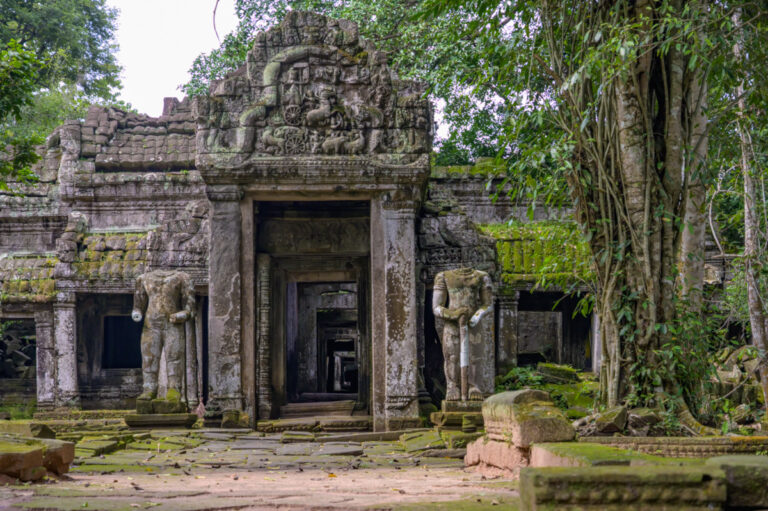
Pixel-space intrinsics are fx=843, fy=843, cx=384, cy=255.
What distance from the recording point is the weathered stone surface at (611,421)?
6.70 meters

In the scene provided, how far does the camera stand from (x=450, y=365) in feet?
33.1

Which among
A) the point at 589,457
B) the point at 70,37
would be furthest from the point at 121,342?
the point at 70,37

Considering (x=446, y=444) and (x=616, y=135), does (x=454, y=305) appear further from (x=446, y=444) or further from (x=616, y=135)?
(x=616, y=135)

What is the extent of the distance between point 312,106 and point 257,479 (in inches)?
230

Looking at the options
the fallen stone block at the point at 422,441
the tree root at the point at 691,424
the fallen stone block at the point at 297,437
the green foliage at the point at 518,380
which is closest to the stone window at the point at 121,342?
the fallen stone block at the point at 297,437

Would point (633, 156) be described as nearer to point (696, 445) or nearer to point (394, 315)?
point (696, 445)

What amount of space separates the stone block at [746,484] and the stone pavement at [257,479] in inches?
47.1

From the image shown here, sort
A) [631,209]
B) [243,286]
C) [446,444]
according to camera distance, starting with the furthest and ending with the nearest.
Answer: [243,286] < [446,444] < [631,209]

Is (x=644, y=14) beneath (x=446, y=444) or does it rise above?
above

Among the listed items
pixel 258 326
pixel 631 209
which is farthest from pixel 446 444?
pixel 258 326

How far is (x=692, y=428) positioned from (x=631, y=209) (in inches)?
73.6

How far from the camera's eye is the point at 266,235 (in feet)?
40.5

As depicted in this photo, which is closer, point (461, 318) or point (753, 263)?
point (753, 263)

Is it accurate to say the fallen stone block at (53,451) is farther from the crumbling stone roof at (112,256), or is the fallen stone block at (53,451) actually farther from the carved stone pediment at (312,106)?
the crumbling stone roof at (112,256)
